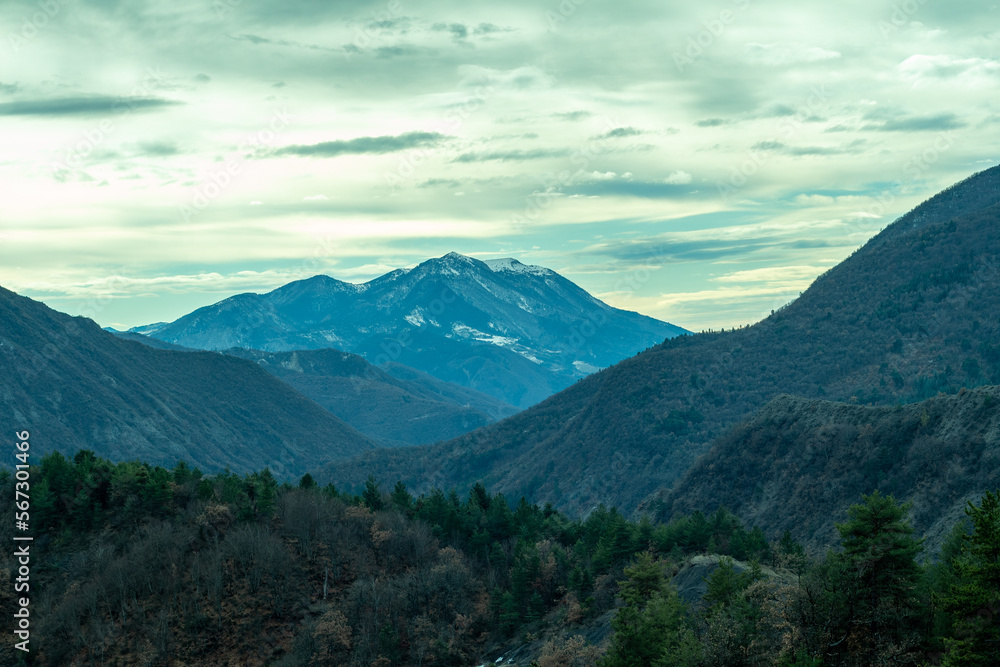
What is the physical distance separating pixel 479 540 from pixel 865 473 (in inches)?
2432

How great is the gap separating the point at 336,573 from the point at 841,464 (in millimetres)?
82982

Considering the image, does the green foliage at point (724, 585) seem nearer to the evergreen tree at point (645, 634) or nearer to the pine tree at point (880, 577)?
the evergreen tree at point (645, 634)

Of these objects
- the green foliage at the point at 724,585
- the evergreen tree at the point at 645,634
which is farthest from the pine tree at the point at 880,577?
the green foliage at the point at 724,585

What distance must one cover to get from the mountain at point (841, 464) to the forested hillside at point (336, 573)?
2707 cm

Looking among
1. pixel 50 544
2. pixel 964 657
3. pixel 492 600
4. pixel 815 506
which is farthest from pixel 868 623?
pixel 50 544

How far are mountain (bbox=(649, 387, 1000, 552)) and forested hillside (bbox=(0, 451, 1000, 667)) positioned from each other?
2707 centimetres

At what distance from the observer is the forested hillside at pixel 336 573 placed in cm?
8488

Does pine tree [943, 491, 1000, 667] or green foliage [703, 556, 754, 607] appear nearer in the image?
pine tree [943, 491, 1000, 667]

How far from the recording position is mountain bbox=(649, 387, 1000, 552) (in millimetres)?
107375

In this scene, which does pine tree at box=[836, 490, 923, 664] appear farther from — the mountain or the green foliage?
the mountain

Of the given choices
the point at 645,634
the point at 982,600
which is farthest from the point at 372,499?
the point at 982,600

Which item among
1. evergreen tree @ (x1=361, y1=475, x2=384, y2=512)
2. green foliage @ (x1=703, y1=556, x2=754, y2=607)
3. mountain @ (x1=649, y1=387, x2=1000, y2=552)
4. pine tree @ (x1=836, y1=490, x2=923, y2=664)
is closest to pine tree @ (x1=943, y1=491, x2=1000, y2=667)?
pine tree @ (x1=836, y1=490, x2=923, y2=664)

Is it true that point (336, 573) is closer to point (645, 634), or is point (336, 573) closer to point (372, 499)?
point (372, 499)

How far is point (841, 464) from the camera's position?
132m
